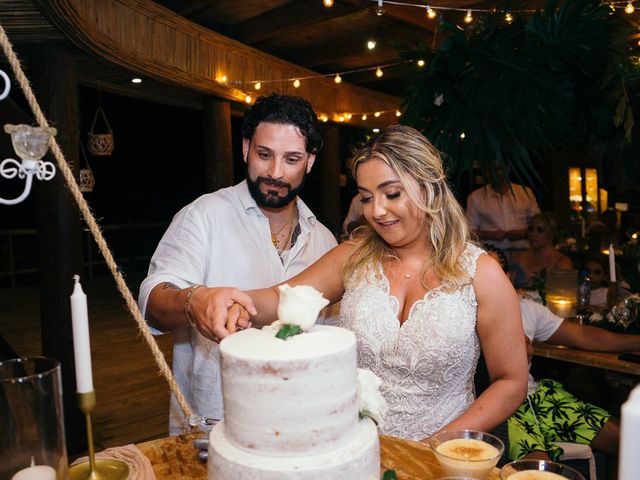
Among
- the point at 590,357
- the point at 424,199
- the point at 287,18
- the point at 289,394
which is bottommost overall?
the point at 590,357

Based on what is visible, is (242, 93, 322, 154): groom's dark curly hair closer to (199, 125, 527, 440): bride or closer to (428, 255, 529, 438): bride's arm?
(199, 125, 527, 440): bride

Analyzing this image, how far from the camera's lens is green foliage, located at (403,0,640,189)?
315 cm

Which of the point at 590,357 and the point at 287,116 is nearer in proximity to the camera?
the point at 287,116

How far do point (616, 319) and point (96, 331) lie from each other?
5.89 meters

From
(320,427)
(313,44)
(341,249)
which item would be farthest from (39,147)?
(313,44)

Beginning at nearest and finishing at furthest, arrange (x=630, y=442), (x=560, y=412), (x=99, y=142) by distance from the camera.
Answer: (x=630, y=442), (x=560, y=412), (x=99, y=142)

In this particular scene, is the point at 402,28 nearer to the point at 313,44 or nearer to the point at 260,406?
the point at 313,44

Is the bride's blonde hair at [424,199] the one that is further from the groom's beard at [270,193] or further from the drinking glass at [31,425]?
the drinking glass at [31,425]

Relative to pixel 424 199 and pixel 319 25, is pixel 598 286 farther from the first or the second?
pixel 319 25

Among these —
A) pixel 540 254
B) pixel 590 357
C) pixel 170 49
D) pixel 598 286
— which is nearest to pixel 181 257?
pixel 590 357

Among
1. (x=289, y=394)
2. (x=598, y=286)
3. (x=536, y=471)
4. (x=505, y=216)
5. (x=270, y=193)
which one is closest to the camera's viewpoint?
(x=289, y=394)

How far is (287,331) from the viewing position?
105 centimetres

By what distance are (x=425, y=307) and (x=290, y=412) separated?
1245 mm

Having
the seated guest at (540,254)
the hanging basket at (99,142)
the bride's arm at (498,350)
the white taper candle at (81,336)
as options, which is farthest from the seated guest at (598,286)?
the hanging basket at (99,142)
